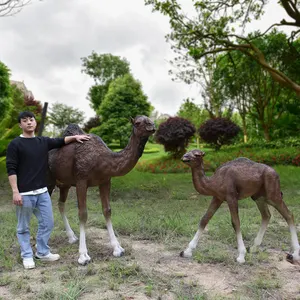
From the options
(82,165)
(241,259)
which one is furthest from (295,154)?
(82,165)

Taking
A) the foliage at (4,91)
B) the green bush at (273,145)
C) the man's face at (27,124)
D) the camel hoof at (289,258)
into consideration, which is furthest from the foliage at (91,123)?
the camel hoof at (289,258)

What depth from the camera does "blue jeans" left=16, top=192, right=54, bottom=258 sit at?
3842mm

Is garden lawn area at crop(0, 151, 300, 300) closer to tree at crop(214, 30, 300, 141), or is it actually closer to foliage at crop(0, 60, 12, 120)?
foliage at crop(0, 60, 12, 120)

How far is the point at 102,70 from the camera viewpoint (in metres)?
34.5

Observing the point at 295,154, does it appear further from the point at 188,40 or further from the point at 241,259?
the point at 241,259

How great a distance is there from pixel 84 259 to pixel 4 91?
368 inches

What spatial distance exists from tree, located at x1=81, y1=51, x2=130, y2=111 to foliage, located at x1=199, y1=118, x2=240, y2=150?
19.7 meters

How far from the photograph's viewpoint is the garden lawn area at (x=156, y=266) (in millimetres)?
3133

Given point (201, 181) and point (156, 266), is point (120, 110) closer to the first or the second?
point (201, 181)

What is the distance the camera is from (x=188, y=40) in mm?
12219

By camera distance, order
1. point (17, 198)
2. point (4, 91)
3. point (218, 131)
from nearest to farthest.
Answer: point (17, 198), point (4, 91), point (218, 131)

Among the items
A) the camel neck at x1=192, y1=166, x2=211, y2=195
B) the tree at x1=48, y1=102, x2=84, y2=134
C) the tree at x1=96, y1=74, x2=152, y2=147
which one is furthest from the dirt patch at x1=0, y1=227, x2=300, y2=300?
the tree at x1=48, y1=102, x2=84, y2=134

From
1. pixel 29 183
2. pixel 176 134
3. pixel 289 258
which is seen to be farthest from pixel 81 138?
pixel 176 134

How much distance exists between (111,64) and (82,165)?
31863 millimetres
